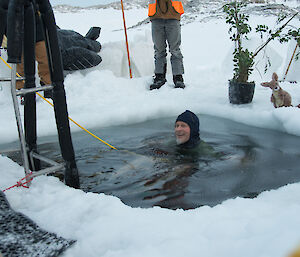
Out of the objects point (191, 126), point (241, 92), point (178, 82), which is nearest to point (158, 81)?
point (178, 82)

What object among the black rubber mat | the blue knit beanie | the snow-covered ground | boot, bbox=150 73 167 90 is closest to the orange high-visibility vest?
boot, bbox=150 73 167 90

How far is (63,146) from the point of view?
2.08 meters

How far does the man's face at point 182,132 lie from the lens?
140 inches

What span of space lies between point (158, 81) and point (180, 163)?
118 inches

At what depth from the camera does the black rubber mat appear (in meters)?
1.32

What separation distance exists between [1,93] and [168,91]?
290cm

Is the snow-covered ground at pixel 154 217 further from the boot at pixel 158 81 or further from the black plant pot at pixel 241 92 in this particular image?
the boot at pixel 158 81

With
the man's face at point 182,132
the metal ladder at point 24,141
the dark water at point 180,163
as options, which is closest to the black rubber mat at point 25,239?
the metal ladder at point 24,141

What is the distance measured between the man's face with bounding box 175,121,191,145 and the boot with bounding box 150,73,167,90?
2.32 metres

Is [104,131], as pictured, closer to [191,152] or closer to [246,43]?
[191,152]

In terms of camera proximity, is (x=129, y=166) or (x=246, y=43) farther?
(x=246, y=43)

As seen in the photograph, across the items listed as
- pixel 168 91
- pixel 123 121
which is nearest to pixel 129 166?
pixel 123 121

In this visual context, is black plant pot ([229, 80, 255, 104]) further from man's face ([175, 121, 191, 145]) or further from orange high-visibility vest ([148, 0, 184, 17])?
orange high-visibility vest ([148, 0, 184, 17])

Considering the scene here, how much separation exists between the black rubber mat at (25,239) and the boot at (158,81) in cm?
441
